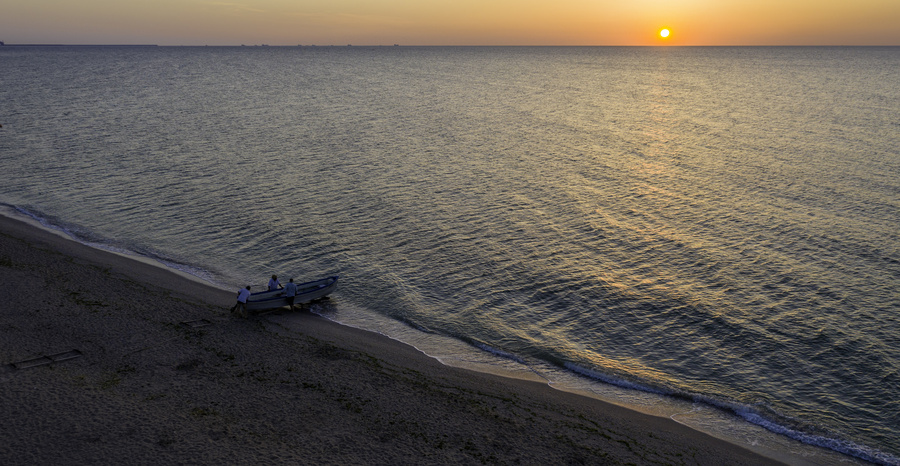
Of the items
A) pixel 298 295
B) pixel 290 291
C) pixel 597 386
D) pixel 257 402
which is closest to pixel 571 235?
pixel 597 386

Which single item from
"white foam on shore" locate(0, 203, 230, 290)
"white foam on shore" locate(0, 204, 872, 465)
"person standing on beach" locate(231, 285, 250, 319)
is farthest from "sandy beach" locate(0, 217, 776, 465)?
"white foam on shore" locate(0, 203, 230, 290)

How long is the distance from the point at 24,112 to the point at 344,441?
10205cm

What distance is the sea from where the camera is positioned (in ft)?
79.5

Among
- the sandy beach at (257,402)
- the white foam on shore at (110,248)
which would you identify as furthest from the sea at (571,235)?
the sandy beach at (257,402)

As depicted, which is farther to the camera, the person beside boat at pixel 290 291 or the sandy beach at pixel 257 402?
the person beside boat at pixel 290 291

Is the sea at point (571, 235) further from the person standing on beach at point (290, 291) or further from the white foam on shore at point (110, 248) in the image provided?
the person standing on beach at point (290, 291)

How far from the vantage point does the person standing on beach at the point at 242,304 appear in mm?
26250

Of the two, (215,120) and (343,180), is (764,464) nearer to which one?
(343,180)

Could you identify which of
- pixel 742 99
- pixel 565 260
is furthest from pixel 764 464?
pixel 742 99

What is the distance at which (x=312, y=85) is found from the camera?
15212 centimetres

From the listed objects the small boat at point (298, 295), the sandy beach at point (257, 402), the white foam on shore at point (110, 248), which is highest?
the small boat at point (298, 295)

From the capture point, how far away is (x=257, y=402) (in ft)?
62.3

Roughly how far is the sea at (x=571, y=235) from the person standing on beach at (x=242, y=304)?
13.7ft

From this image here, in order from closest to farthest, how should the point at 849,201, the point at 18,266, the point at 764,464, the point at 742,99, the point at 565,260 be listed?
the point at 764,464, the point at 18,266, the point at 565,260, the point at 849,201, the point at 742,99
